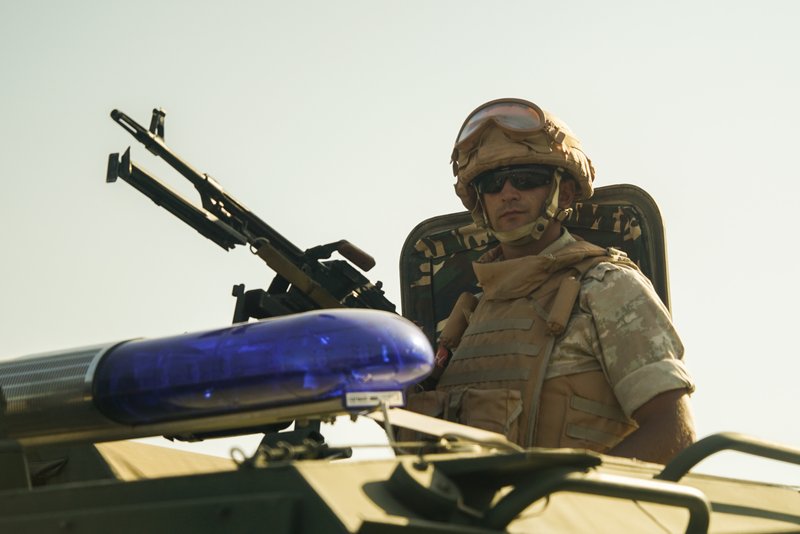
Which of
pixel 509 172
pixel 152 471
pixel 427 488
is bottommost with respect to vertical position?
pixel 152 471

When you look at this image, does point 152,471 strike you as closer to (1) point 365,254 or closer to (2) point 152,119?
(1) point 365,254

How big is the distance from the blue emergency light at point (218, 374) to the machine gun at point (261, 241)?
12.2 ft

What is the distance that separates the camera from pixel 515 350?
4.95 m

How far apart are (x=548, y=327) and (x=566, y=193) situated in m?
0.85

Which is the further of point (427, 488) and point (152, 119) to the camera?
point (152, 119)

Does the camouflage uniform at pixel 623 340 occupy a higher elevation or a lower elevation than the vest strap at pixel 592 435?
higher

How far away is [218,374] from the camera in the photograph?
2.89 m

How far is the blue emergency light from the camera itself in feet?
9.36

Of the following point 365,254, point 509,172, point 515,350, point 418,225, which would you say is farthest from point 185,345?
point 365,254

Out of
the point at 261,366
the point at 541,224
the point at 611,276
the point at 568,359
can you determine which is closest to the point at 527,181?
the point at 541,224

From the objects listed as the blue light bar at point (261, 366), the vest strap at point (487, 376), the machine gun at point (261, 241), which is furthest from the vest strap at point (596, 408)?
the machine gun at point (261, 241)

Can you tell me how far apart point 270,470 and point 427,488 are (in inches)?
10.4

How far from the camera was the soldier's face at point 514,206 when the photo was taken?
5.31 metres

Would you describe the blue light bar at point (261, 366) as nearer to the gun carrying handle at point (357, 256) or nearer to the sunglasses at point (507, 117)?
the sunglasses at point (507, 117)
